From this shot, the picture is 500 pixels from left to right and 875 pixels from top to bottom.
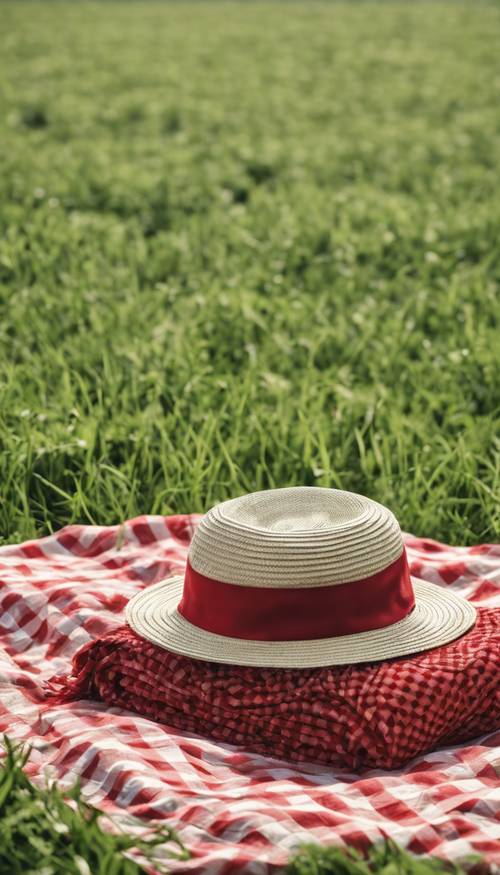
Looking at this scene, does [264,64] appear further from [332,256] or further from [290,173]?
[332,256]

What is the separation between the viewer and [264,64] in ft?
47.6

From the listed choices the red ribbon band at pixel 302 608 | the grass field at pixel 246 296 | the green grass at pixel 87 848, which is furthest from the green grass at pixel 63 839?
the grass field at pixel 246 296

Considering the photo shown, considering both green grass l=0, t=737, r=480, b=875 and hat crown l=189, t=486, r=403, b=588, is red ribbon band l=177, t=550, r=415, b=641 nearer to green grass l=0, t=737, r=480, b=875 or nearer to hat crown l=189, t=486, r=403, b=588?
hat crown l=189, t=486, r=403, b=588

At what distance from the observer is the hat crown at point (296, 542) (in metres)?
2.53

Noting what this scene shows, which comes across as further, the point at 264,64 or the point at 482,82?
the point at 264,64

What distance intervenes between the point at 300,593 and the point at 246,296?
3.35 metres

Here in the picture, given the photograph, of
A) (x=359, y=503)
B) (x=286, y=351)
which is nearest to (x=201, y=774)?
(x=359, y=503)

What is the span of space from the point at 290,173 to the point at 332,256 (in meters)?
2.46

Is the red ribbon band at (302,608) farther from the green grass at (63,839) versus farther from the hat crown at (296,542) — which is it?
the green grass at (63,839)

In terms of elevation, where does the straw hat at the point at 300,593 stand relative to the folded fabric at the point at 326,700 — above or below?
above

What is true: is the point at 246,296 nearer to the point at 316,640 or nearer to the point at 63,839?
the point at 316,640

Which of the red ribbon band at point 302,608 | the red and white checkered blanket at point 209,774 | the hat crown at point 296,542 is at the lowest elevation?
the red and white checkered blanket at point 209,774

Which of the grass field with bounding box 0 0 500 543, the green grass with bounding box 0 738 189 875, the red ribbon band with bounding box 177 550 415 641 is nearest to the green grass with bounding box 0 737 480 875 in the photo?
the green grass with bounding box 0 738 189 875

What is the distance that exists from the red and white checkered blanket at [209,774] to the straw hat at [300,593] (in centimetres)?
24
